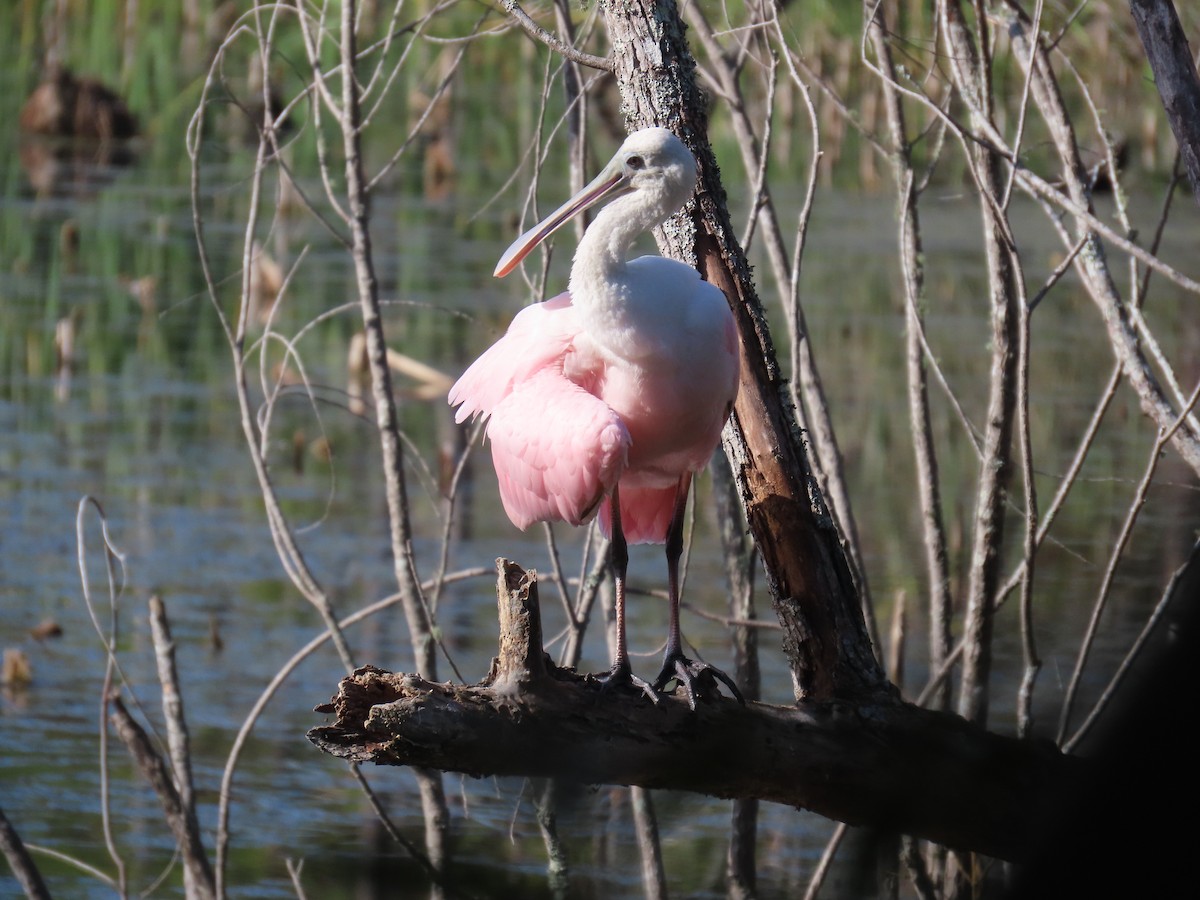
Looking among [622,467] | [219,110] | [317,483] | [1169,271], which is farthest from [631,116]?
[219,110]

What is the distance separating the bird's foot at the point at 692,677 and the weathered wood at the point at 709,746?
0.24 m

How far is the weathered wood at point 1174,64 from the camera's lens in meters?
2.85

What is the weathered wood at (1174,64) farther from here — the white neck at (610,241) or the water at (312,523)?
the white neck at (610,241)

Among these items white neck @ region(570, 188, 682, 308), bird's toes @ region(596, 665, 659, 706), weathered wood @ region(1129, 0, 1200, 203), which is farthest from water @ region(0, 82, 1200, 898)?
white neck @ region(570, 188, 682, 308)

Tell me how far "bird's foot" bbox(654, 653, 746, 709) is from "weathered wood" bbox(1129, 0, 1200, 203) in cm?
122

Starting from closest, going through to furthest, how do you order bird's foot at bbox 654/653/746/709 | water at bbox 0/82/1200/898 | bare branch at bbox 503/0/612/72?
bird's foot at bbox 654/653/746/709 < bare branch at bbox 503/0/612/72 < water at bbox 0/82/1200/898

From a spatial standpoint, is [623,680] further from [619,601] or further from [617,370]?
[617,370]

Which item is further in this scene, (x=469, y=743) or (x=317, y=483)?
(x=317, y=483)

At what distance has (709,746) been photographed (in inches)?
71.4

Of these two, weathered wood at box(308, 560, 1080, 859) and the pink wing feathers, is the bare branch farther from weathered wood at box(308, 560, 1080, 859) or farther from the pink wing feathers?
weathered wood at box(308, 560, 1080, 859)

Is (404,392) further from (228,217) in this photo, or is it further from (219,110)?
(219,110)

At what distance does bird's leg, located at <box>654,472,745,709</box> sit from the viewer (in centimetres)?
321

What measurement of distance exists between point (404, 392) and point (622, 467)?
6.78m

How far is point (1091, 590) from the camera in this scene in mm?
7438
